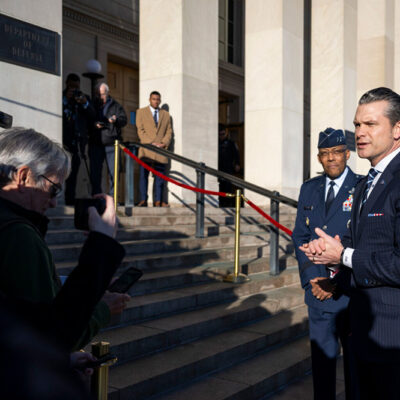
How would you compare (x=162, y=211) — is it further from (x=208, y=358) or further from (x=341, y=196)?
(x=341, y=196)

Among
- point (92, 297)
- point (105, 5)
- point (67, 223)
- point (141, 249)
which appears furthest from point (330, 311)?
point (105, 5)

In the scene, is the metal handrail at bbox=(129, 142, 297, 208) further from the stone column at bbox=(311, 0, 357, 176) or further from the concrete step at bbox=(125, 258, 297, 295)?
the stone column at bbox=(311, 0, 357, 176)

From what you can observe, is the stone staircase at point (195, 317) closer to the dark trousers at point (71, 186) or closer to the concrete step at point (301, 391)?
the concrete step at point (301, 391)

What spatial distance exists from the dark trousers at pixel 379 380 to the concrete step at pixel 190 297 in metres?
2.40

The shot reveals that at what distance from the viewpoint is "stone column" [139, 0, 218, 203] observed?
8.80 metres

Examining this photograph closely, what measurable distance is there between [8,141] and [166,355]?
9.39 ft

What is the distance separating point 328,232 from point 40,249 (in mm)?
2476

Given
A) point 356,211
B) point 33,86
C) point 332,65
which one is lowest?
point 356,211

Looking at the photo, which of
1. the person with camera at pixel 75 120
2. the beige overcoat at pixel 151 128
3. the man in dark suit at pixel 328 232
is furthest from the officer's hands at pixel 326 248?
the beige overcoat at pixel 151 128

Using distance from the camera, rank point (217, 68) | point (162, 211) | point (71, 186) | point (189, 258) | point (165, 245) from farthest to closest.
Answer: point (217, 68)
point (162, 211)
point (71, 186)
point (165, 245)
point (189, 258)

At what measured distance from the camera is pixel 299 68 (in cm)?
1118

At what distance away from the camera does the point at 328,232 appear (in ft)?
11.7

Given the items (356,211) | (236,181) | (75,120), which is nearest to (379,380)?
(356,211)

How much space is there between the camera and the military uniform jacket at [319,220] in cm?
350
